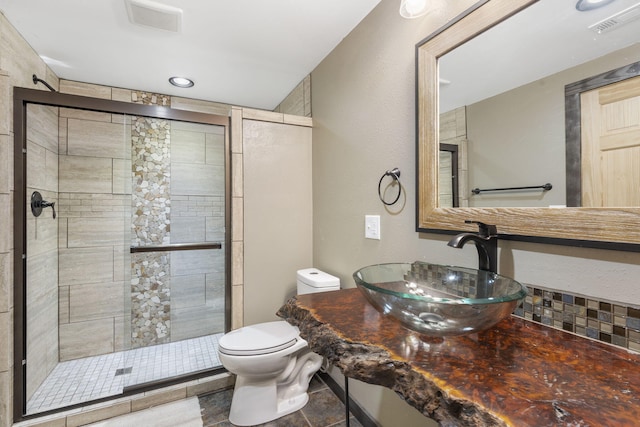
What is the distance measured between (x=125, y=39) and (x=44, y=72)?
0.77 metres

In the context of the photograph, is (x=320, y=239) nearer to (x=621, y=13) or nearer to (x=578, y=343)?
(x=578, y=343)

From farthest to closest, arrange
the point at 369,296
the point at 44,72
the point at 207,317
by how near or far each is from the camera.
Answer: the point at 207,317, the point at 44,72, the point at 369,296

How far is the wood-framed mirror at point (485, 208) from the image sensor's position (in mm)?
737

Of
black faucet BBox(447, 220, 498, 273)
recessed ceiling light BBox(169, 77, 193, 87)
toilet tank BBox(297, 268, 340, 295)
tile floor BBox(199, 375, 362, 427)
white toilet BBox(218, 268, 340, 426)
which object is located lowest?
tile floor BBox(199, 375, 362, 427)

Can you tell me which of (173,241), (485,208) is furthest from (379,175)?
(173,241)

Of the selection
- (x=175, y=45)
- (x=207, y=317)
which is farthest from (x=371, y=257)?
(x=175, y=45)

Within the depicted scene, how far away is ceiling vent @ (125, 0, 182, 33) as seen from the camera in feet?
4.98

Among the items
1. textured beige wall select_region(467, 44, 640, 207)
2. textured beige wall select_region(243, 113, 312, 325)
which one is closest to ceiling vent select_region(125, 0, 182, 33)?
textured beige wall select_region(243, 113, 312, 325)

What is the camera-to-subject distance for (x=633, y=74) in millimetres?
713

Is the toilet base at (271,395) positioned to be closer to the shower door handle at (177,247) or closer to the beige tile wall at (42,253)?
the shower door handle at (177,247)

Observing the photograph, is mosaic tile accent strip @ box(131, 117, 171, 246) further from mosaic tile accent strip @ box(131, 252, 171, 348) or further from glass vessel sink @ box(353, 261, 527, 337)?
glass vessel sink @ box(353, 261, 527, 337)

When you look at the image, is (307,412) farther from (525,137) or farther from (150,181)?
(150,181)

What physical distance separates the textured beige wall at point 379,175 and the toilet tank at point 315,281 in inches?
3.1

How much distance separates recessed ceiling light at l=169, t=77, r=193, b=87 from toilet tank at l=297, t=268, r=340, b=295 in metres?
1.80
